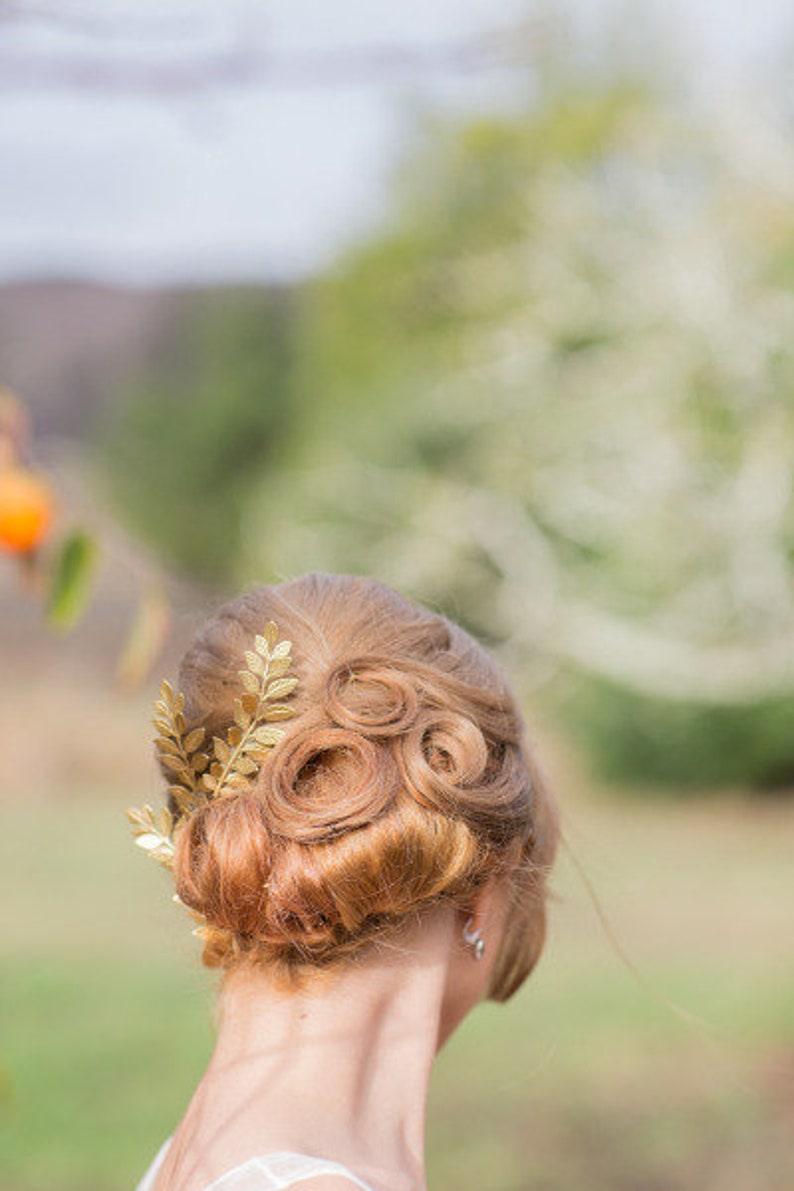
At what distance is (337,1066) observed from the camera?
1.29m

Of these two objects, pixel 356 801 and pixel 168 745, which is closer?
pixel 356 801

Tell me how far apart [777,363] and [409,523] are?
647cm

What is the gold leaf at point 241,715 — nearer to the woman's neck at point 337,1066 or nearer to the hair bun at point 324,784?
the hair bun at point 324,784

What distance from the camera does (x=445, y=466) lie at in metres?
14.5

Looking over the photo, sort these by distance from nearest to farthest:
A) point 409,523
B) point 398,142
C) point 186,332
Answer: point 409,523 < point 398,142 < point 186,332

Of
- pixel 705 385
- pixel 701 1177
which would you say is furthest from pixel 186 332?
pixel 701 1177

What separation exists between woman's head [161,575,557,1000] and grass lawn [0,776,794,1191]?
32.1 inches

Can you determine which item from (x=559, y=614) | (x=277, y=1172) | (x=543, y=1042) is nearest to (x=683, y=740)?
(x=559, y=614)

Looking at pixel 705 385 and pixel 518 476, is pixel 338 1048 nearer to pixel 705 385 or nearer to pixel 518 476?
pixel 705 385

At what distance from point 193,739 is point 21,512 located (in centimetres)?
32

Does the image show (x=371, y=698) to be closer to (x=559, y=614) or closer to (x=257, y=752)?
(x=257, y=752)

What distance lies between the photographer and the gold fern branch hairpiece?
1360 millimetres

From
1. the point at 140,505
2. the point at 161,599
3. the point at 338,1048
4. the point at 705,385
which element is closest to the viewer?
the point at 338,1048

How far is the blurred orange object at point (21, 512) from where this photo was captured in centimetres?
154
